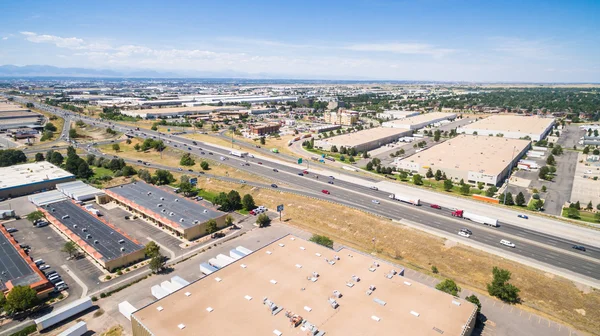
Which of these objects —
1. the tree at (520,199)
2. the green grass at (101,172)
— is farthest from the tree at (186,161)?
the tree at (520,199)

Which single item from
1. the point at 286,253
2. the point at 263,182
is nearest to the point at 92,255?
the point at 286,253

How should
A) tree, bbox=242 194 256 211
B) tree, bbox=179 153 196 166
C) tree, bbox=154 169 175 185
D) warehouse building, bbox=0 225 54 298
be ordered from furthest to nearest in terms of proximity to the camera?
1. tree, bbox=179 153 196 166
2. tree, bbox=154 169 175 185
3. tree, bbox=242 194 256 211
4. warehouse building, bbox=0 225 54 298

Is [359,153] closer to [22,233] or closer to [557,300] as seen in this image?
[557,300]

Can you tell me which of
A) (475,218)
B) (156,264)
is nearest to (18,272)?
(156,264)

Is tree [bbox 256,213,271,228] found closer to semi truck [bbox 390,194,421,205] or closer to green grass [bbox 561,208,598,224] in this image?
semi truck [bbox 390,194,421,205]

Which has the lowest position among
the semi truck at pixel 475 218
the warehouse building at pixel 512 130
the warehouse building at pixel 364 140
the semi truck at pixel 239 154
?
the semi truck at pixel 475 218

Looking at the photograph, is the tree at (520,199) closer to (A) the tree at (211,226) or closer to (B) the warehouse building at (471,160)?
(B) the warehouse building at (471,160)

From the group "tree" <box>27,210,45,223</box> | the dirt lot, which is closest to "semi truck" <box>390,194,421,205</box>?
the dirt lot
